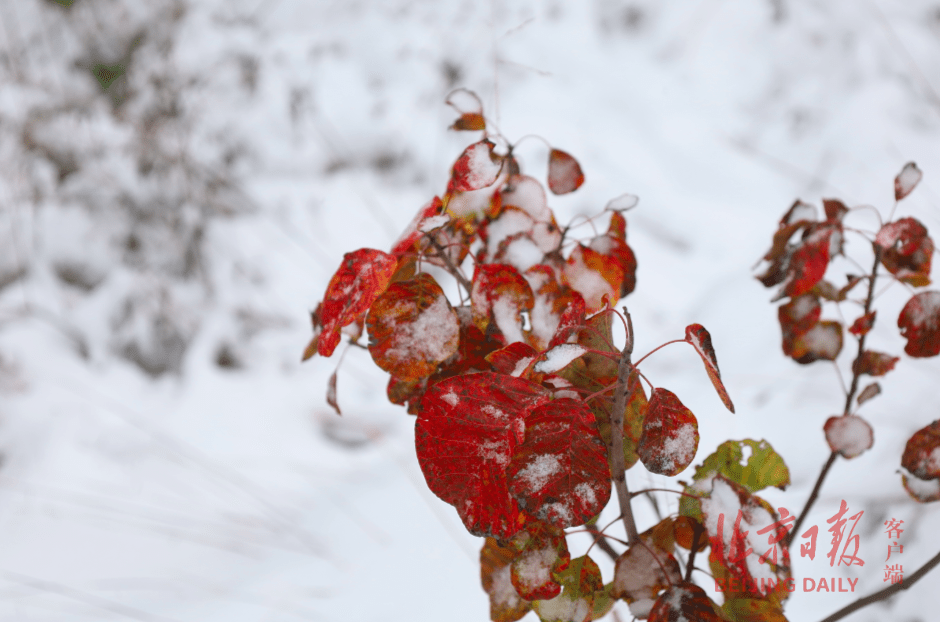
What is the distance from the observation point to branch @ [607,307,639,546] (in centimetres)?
24

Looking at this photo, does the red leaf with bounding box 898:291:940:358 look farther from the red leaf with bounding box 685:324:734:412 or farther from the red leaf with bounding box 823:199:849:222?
the red leaf with bounding box 685:324:734:412

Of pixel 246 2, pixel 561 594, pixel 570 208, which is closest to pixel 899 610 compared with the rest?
pixel 561 594

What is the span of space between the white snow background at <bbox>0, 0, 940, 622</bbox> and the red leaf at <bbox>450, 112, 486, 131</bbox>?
49 cm

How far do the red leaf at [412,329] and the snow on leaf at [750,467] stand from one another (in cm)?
19

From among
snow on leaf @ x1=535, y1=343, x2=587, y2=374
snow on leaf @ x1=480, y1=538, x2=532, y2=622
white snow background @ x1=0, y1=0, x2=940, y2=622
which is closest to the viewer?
snow on leaf @ x1=535, y1=343, x2=587, y2=374

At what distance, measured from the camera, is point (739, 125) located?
5.05 feet

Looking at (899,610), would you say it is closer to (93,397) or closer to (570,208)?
(570,208)

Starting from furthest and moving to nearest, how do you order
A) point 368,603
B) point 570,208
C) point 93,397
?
point 570,208
point 93,397
point 368,603

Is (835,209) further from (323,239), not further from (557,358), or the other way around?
(323,239)

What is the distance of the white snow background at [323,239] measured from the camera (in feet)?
2.72

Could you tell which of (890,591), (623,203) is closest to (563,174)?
(623,203)

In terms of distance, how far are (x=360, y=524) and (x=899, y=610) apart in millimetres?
726

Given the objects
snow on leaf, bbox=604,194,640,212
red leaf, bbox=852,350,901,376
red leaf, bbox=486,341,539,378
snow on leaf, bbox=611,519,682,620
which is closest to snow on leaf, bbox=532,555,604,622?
snow on leaf, bbox=611,519,682,620

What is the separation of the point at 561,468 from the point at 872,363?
400 millimetres
